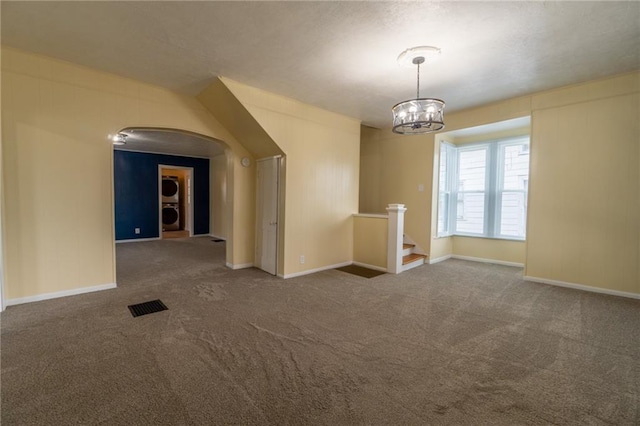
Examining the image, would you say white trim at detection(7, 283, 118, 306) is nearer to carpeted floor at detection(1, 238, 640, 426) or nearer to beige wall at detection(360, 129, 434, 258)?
carpeted floor at detection(1, 238, 640, 426)

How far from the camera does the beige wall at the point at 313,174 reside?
13.4ft

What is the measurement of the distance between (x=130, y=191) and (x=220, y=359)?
23.6 ft

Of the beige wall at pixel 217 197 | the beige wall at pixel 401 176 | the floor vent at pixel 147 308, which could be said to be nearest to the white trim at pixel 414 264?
the beige wall at pixel 401 176

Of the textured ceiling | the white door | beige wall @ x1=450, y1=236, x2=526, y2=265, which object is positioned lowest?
beige wall @ x1=450, y1=236, x2=526, y2=265

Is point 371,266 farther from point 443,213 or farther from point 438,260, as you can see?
point 443,213

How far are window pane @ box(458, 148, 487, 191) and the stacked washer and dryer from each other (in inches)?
350

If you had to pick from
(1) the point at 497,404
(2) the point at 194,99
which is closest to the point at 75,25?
(2) the point at 194,99

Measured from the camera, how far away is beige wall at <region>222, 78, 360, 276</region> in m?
4.08

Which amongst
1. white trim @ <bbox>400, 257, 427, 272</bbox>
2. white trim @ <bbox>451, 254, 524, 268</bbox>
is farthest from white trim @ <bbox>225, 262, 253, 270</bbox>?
white trim @ <bbox>451, 254, 524, 268</bbox>

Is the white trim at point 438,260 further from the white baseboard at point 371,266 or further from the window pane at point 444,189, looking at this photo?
the white baseboard at point 371,266

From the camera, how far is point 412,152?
218 inches

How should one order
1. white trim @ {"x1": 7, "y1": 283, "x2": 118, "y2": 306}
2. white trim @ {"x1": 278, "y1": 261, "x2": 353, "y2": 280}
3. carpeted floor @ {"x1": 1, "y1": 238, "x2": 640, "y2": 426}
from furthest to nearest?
white trim @ {"x1": 278, "y1": 261, "x2": 353, "y2": 280} → white trim @ {"x1": 7, "y1": 283, "x2": 118, "y2": 306} → carpeted floor @ {"x1": 1, "y1": 238, "x2": 640, "y2": 426}

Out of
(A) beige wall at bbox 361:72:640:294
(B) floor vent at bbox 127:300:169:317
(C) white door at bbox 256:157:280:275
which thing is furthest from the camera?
(C) white door at bbox 256:157:280:275

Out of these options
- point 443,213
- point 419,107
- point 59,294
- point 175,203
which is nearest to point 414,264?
point 443,213
